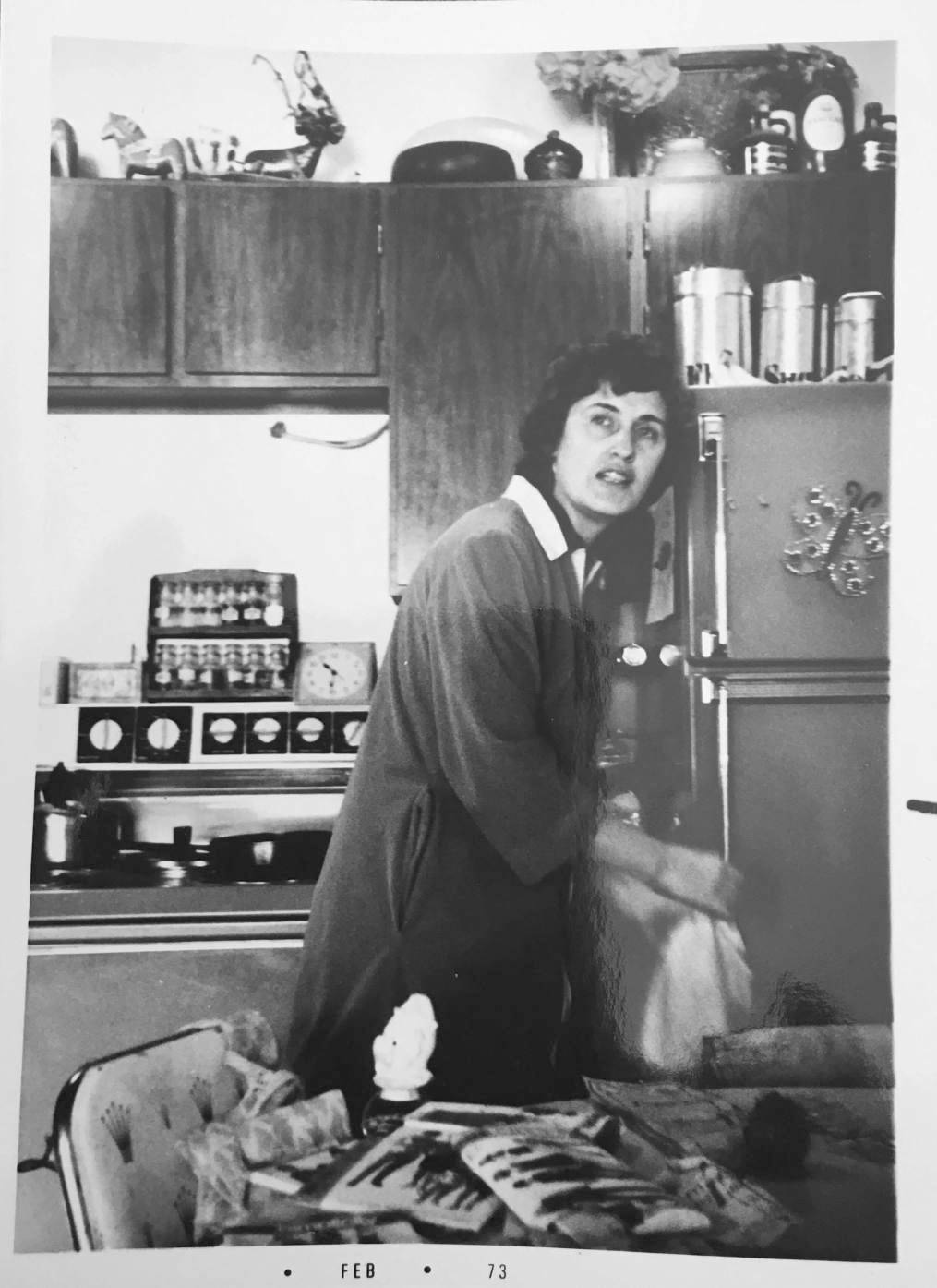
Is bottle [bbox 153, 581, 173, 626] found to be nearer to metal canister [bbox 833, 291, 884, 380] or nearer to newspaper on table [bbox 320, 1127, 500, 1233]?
newspaper on table [bbox 320, 1127, 500, 1233]

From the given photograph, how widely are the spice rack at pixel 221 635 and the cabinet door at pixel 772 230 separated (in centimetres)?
47

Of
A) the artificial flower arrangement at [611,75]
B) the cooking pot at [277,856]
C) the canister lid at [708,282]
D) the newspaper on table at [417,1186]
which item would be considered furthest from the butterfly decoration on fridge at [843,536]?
the newspaper on table at [417,1186]

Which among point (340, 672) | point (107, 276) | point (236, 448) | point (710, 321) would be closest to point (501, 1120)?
point (340, 672)

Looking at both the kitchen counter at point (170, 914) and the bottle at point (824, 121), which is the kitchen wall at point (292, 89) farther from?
the kitchen counter at point (170, 914)

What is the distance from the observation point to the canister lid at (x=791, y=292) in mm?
1062

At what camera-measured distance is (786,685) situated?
1.05 m

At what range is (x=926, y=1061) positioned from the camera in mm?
1008

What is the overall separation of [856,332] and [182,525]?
70 centimetres

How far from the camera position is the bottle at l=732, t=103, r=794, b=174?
1068mm

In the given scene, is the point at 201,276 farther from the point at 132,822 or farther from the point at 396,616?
the point at 132,822

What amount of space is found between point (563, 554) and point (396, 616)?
177mm

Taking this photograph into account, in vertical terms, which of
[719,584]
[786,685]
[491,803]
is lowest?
[491,803]

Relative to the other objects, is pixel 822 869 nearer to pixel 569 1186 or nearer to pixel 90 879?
pixel 569 1186

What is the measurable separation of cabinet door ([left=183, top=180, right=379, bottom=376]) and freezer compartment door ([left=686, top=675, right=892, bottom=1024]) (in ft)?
1.66
